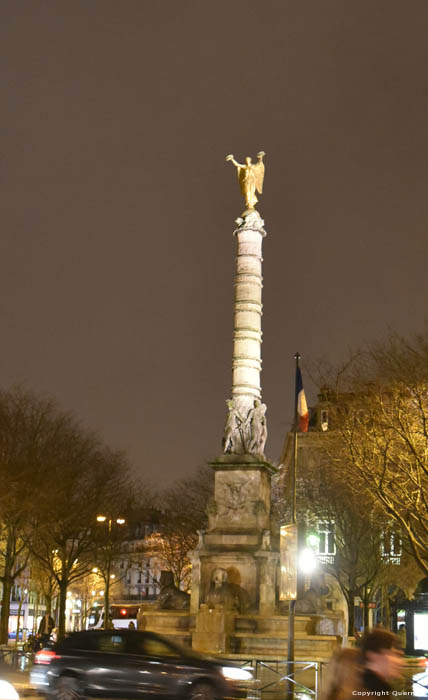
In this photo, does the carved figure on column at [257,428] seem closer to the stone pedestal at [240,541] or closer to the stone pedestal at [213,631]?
the stone pedestal at [240,541]

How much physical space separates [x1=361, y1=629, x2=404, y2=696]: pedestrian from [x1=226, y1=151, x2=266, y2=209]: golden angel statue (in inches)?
1290

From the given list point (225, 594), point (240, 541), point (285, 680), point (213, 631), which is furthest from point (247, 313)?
point (285, 680)

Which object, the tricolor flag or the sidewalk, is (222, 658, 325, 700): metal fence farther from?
the tricolor flag

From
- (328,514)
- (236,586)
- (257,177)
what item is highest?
(257,177)

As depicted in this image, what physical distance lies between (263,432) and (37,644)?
12.5 m

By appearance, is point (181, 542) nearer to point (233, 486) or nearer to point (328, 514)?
point (328, 514)

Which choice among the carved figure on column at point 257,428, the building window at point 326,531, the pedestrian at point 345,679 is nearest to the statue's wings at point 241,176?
the carved figure on column at point 257,428

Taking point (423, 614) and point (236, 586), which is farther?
point (423, 614)

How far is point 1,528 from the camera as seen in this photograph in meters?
41.8

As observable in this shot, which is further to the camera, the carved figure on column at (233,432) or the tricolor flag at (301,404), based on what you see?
the carved figure on column at (233,432)

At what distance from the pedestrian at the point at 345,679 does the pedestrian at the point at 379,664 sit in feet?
0.17

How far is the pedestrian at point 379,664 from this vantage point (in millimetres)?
6469

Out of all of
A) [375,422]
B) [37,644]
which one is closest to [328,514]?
[37,644]

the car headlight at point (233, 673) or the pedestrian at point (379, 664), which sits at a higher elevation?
the pedestrian at point (379, 664)
